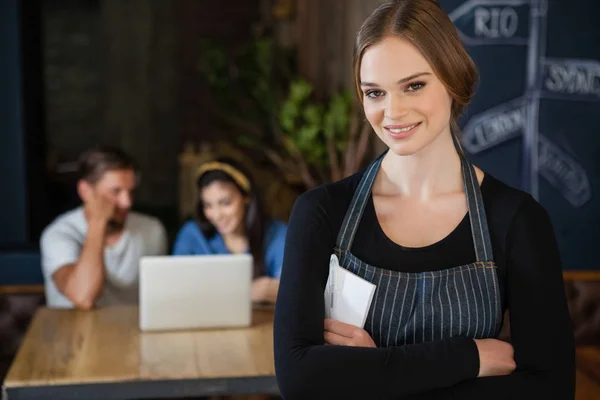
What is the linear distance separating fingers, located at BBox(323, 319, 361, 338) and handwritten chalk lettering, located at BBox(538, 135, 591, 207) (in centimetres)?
288

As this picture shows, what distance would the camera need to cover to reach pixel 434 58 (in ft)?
4.53

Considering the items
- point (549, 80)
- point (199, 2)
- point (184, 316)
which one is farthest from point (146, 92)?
point (184, 316)

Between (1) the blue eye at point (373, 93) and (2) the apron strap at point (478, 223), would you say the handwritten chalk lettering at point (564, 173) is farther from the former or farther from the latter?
(1) the blue eye at point (373, 93)

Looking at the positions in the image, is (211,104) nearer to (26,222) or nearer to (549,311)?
(26,222)

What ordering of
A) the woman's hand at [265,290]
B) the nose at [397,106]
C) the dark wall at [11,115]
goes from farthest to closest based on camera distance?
1. the dark wall at [11,115]
2. the woman's hand at [265,290]
3. the nose at [397,106]

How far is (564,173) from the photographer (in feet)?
13.7

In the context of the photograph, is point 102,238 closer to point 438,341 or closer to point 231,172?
point 231,172

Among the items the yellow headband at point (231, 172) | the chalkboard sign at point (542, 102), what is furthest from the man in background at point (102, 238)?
the chalkboard sign at point (542, 102)

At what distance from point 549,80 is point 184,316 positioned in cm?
214

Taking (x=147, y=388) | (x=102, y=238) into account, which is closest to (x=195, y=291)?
(x=147, y=388)

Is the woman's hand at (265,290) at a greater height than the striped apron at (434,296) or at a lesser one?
lesser

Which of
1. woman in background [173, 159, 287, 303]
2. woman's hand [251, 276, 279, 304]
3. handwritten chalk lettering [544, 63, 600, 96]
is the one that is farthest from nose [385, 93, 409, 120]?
handwritten chalk lettering [544, 63, 600, 96]

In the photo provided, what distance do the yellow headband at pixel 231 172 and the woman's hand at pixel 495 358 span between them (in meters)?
2.36

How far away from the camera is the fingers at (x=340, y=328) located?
148 cm
